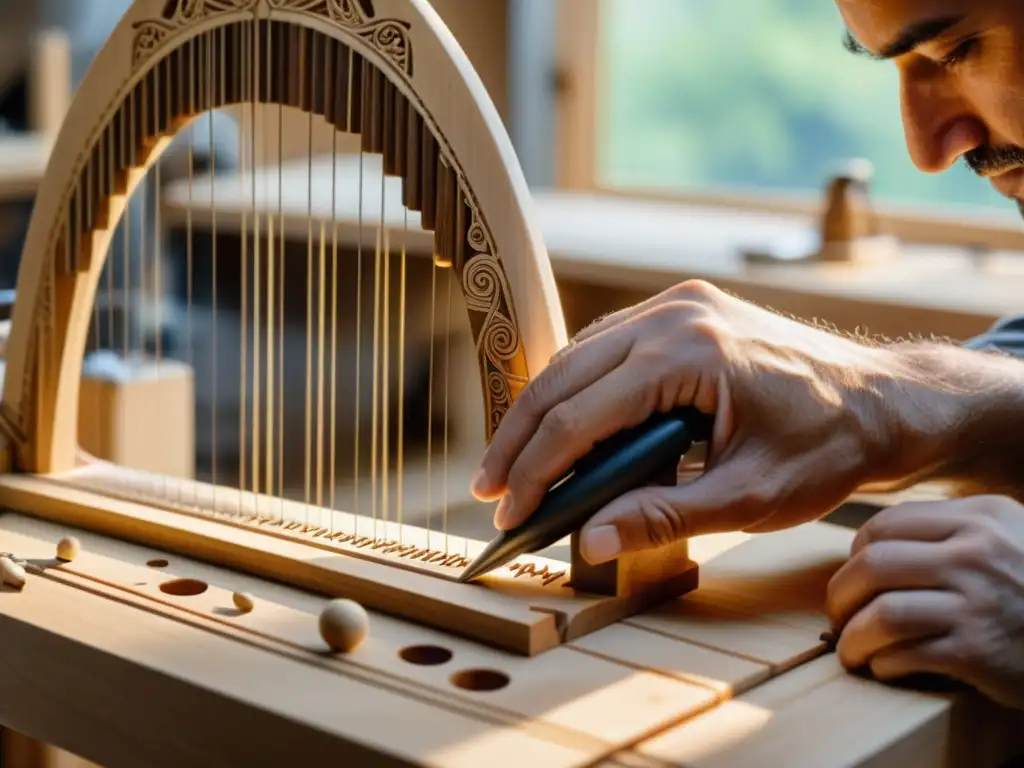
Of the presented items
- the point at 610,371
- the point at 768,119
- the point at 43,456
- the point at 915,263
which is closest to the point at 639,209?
the point at 768,119

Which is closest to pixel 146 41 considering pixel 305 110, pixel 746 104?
pixel 305 110

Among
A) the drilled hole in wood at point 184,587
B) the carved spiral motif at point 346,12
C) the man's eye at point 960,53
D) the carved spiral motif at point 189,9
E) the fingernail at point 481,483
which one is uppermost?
the carved spiral motif at point 189,9

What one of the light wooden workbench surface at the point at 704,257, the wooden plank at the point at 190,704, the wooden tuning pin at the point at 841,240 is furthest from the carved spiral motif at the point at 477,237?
the wooden tuning pin at the point at 841,240

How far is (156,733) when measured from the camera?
2.73 ft

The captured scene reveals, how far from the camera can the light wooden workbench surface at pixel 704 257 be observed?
2223 millimetres

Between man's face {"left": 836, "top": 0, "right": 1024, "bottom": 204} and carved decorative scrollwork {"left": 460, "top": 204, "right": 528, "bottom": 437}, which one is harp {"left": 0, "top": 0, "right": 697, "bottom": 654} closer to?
carved decorative scrollwork {"left": 460, "top": 204, "right": 528, "bottom": 437}

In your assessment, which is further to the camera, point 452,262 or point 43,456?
point 43,456

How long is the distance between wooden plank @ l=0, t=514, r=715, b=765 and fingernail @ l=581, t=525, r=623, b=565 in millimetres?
61

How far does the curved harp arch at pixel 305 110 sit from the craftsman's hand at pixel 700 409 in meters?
0.07

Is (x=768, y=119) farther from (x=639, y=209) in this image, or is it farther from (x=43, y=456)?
(x=43, y=456)

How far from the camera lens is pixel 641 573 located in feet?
3.14

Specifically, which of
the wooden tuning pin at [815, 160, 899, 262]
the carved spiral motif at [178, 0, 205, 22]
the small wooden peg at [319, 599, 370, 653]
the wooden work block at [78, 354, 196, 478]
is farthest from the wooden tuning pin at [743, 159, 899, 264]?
the small wooden peg at [319, 599, 370, 653]

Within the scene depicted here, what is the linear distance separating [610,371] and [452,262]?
0.15 meters

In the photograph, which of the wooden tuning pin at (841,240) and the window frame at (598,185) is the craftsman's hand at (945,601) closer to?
the wooden tuning pin at (841,240)
